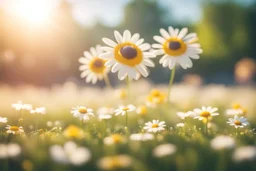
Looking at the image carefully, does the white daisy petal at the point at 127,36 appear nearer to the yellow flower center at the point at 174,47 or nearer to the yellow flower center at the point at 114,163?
the yellow flower center at the point at 174,47

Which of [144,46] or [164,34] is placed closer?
[144,46]

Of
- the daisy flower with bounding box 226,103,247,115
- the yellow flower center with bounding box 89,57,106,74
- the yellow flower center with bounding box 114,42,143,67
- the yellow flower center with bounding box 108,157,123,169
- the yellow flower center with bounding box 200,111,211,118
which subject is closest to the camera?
the yellow flower center with bounding box 108,157,123,169

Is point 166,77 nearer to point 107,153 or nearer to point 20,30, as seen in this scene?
point 20,30

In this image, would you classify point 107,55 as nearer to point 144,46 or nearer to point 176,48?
point 144,46

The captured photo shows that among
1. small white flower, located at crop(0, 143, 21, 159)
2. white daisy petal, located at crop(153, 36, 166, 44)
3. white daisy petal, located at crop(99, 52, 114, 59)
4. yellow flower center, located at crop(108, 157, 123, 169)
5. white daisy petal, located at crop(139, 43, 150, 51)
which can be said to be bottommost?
yellow flower center, located at crop(108, 157, 123, 169)

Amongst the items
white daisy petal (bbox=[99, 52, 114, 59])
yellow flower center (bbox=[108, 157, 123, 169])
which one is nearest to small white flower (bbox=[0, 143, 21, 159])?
yellow flower center (bbox=[108, 157, 123, 169])

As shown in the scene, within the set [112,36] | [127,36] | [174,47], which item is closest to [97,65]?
[127,36]

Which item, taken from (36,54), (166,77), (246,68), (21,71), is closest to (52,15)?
(36,54)

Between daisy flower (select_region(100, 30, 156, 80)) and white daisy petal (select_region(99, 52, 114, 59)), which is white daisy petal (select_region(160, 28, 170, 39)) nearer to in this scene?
daisy flower (select_region(100, 30, 156, 80))
